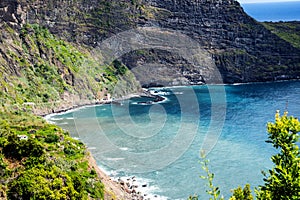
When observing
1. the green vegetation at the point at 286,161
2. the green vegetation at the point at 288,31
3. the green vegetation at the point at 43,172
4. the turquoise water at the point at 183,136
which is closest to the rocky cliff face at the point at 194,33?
the green vegetation at the point at 288,31

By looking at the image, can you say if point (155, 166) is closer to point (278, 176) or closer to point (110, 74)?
point (278, 176)

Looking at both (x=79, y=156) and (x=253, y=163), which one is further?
(x=253, y=163)

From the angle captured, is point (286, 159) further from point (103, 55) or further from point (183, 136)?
point (103, 55)

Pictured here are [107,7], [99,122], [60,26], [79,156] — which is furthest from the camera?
[107,7]

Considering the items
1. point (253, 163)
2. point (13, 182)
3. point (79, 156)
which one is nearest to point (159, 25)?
point (253, 163)

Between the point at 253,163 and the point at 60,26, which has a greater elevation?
the point at 60,26

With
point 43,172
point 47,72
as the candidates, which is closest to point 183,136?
point 43,172

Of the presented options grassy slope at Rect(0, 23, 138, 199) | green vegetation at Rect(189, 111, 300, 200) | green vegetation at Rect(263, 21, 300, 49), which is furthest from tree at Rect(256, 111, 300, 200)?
green vegetation at Rect(263, 21, 300, 49)

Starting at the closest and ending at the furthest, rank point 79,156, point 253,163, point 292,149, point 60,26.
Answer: point 292,149 → point 79,156 → point 253,163 → point 60,26
